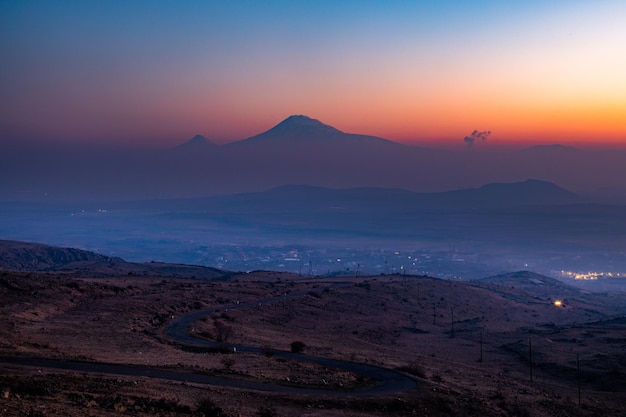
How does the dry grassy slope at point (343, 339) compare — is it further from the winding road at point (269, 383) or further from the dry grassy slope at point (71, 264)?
the dry grassy slope at point (71, 264)

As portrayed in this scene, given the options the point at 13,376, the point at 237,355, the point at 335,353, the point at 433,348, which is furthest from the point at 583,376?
the point at 13,376

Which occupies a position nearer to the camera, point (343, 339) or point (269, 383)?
point (269, 383)

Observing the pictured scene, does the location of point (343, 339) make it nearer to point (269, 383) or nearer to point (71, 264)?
point (269, 383)

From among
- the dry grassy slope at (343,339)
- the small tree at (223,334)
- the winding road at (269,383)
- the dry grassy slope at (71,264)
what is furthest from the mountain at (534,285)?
the winding road at (269,383)

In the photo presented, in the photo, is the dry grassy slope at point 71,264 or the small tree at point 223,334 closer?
the small tree at point 223,334

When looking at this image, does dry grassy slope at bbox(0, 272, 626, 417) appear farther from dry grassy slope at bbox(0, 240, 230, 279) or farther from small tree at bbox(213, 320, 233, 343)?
dry grassy slope at bbox(0, 240, 230, 279)

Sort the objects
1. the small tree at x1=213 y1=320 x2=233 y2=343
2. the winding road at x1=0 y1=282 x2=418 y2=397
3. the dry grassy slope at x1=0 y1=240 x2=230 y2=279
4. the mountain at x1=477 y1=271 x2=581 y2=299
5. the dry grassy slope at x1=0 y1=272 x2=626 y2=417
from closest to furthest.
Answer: the winding road at x1=0 y1=282 x2=418 y2=397 → the dry grassy slope at x1=0 y1=272 x2=626 y2=417 → the small tree at x1=213 y1=320 x2=233 y2=343 → the dry grassy slope at x1=0 y1=240 x2=230 y2=279 → the mountain at x1=477 y1=271 x2=581 y2=299

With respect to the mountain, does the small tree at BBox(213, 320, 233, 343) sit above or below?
above

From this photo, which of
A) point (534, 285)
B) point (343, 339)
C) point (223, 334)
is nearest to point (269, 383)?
point (223, 334)

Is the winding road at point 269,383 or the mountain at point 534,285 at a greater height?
the winding road at point 269,383

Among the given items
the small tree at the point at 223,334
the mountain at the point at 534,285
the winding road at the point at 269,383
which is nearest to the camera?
the winding road at the point at 269,383

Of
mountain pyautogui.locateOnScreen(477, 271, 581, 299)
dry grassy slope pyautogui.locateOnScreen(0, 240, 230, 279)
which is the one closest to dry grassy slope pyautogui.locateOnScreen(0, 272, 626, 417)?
dry grassy slope pyautogui.locateOnScreen(0, 240, 230, 279)
